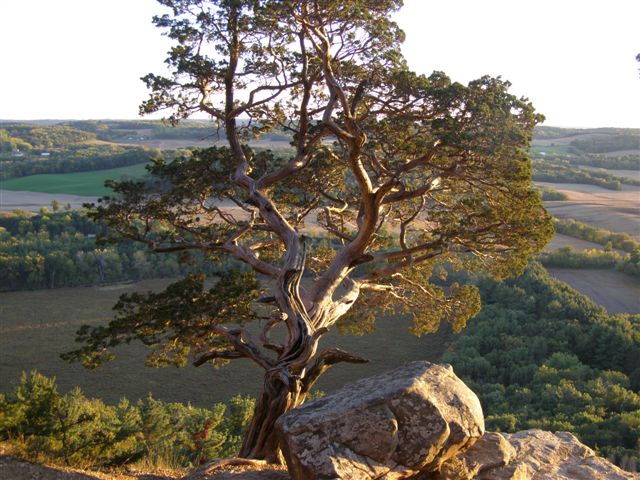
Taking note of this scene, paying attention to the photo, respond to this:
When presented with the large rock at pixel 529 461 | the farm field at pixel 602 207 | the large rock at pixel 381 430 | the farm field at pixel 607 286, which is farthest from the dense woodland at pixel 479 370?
the large rock at pixel 381 430

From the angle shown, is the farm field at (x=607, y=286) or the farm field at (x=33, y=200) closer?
the farm field at (x=607, y=286)

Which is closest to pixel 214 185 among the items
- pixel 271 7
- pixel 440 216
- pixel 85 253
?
pixel 271 7

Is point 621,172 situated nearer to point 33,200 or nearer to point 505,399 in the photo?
point 505,399

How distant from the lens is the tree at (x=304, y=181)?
10336 mm

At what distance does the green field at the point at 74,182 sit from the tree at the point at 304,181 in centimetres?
5535

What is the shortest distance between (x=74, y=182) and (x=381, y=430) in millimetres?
70897

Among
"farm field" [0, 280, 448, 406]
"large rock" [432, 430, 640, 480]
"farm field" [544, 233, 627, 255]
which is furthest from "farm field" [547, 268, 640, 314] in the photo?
"large rock" [432, 430, 640, 480]

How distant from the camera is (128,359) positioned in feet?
93.5

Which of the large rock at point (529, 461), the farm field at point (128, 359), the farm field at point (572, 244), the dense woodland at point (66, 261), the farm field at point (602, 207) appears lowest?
the farm field at point (128, 359)

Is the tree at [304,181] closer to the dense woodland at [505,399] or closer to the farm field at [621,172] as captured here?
the dense woodland at [505,399]

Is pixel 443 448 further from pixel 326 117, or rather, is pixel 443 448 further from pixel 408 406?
pixel 326 117

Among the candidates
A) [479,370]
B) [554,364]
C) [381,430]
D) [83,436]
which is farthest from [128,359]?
[381,430]

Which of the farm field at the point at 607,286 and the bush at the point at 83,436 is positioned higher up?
the bush at the point at 83,436

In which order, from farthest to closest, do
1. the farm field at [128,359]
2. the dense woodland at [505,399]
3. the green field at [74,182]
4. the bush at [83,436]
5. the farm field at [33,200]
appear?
the green field at [74,182] → the farm field at [33,200] → the farm field at [128,359] → the dense woodland at [505,399] → the bush at [83,436]
